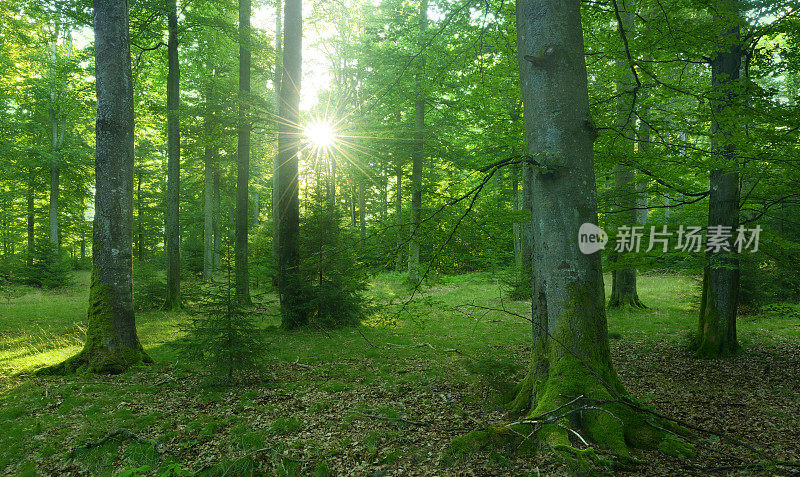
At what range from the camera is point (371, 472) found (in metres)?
3.31

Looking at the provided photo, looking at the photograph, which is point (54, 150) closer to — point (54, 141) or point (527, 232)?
point (54, 141)

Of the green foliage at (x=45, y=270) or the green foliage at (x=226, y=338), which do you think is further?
the green foliage at (x=45, y=270)

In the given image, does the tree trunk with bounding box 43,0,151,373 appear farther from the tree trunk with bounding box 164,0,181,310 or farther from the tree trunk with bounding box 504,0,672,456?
the tree trunk with bounding box 504,0,672,456

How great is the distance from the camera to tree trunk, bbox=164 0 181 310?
11.7 metres

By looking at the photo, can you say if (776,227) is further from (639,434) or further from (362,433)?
(362,433)

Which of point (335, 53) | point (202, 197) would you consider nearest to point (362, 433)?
point (335, 53)

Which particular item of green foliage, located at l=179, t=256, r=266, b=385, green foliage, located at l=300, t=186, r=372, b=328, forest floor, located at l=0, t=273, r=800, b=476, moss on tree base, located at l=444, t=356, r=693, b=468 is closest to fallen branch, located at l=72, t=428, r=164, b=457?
forest floor, located at l=0, t=273, r=800, b=476

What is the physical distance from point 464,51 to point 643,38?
8.66 feet

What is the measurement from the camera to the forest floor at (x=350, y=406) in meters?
3.39

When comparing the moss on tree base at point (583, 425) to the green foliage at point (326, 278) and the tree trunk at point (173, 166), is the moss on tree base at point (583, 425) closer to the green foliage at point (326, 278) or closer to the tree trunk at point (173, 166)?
the green foliage at point (326, 278)

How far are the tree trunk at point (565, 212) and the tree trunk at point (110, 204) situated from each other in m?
6.62

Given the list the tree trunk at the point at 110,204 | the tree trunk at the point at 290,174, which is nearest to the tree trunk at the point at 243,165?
the tree trunk at the point at 290,174

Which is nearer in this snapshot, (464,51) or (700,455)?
(700,455)

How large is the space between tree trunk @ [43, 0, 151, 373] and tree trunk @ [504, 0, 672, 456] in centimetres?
662
